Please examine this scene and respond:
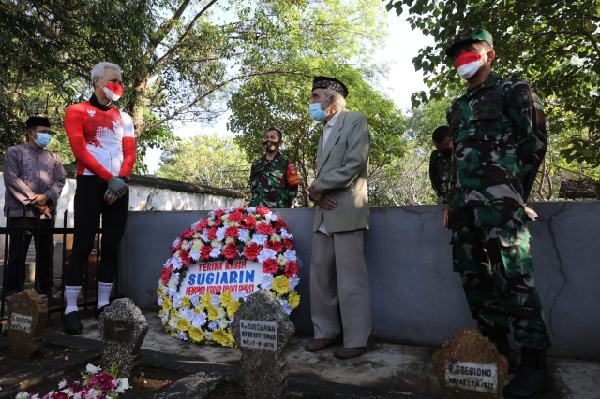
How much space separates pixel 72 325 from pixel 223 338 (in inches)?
48.2

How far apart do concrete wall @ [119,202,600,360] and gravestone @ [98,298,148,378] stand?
1373mm

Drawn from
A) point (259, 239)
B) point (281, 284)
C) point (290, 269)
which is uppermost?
point (259, 239)

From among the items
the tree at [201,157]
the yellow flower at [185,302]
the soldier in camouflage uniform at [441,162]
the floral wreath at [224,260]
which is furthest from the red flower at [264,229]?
the tree at [201,157]

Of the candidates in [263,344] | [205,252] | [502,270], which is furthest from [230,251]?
[502,270]

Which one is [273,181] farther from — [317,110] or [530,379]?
[530,379]

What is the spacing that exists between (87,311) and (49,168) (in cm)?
148

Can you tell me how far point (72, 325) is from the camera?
3420 mm

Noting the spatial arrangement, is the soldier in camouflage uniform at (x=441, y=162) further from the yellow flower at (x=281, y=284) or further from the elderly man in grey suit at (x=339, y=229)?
the yellow flower at (x=281, y=284)

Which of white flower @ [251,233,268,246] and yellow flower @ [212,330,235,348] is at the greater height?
white flower @ [251,233,268,246]

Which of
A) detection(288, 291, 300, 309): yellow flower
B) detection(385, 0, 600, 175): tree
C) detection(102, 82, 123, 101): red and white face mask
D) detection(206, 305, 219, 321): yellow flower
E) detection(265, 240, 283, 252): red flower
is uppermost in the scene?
detection(385, 0, 600, 175): tree

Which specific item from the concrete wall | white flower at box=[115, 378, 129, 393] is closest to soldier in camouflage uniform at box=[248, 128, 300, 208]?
the concrete wall

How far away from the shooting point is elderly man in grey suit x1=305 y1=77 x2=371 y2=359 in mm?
2945

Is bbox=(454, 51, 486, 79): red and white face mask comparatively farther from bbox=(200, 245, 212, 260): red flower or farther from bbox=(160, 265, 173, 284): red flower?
bbox=(160, 265, 173, 284): red flower

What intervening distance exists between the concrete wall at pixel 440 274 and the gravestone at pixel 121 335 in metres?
1.37
